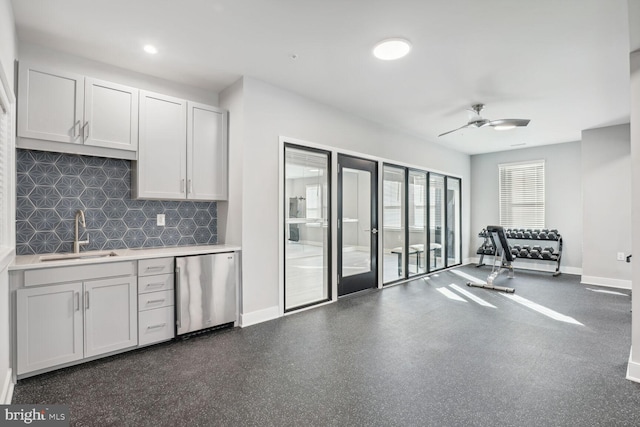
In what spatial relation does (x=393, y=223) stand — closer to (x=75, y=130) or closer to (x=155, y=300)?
(x=155, y=300)

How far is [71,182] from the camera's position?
3.01 meters

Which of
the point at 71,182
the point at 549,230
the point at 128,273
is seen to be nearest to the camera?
the point at 128,273

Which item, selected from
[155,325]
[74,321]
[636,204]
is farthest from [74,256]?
[636,204]

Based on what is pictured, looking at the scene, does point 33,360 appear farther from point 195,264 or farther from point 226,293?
point 226,293

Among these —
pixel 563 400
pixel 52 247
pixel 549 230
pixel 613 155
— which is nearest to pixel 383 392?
pixel 563 400

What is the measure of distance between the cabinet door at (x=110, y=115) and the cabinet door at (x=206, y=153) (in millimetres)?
546

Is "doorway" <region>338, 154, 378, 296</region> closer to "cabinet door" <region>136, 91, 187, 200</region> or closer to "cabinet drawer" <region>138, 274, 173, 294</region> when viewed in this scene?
"cabinet door" <region>136, 91, 187, 200</region>

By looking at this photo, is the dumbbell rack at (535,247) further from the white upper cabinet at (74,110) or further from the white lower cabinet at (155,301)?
the white upper cabinet at (74,110)

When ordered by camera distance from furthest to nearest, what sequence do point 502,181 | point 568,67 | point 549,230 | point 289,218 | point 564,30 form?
1. point 502,181
2. point 549,230
3. point 289,218
4. point 568,67
5. point 564,30

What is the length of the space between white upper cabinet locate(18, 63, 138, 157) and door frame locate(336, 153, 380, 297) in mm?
2616

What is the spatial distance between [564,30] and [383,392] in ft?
10.4

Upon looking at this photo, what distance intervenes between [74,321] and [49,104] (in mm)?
1811

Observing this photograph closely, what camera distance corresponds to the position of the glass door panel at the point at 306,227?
3980 millimetres

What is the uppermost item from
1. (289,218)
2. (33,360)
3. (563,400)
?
(289,218)
